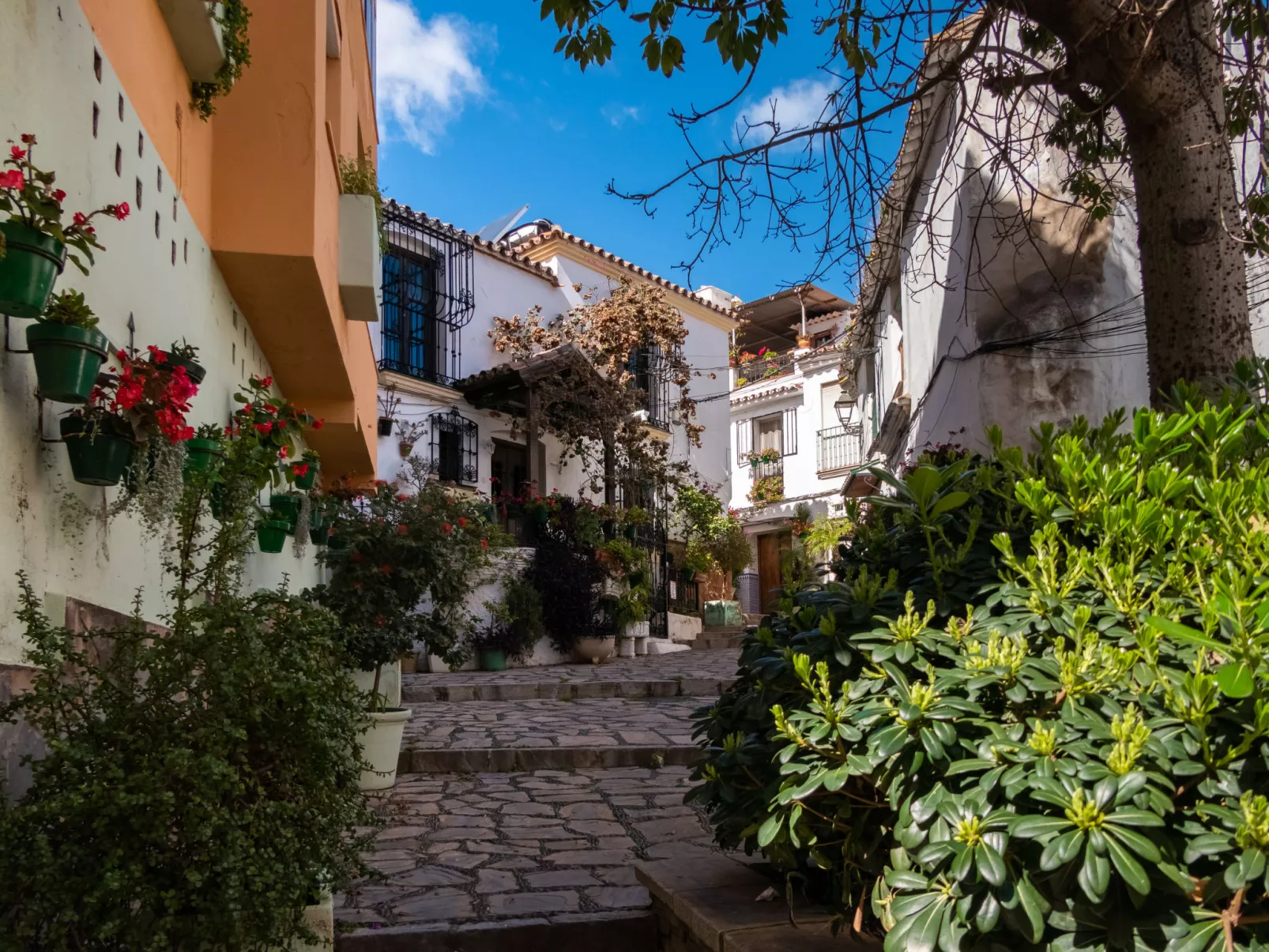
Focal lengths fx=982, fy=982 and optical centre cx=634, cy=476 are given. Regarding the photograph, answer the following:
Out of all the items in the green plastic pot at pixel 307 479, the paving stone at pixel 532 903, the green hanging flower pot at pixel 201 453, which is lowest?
the paving stone at pixel 532 903

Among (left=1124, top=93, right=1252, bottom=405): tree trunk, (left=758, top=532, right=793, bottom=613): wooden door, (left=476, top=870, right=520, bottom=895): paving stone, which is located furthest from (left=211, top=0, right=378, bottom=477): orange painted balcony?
(left=758, top=532, right=793, bottom=613): wooden door

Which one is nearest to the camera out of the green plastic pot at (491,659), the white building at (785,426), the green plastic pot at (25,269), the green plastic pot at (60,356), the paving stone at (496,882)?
the green plastic pot at (25,269)

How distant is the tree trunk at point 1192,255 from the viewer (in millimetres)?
3816

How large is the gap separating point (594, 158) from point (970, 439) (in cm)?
617

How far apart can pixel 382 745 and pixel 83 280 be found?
3440 mm

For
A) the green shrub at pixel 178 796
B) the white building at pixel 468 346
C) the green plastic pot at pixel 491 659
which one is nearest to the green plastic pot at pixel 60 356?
the green shrub at pixel 178 796

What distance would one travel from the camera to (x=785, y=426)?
27.2m

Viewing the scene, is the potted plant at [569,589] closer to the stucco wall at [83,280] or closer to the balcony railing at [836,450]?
the stucco wall at [83,280]

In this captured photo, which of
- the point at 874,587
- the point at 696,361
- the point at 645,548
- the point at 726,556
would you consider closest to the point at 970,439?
the point at 645,548

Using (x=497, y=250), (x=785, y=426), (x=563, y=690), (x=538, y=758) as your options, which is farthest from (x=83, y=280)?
(x=785, y=426)

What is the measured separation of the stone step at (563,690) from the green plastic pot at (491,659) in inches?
88.3

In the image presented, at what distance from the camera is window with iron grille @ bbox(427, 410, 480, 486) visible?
14.8m

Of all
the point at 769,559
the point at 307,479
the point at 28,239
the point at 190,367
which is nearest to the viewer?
the point at 28,239

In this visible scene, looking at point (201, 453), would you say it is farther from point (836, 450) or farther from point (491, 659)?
point (836, 450)
